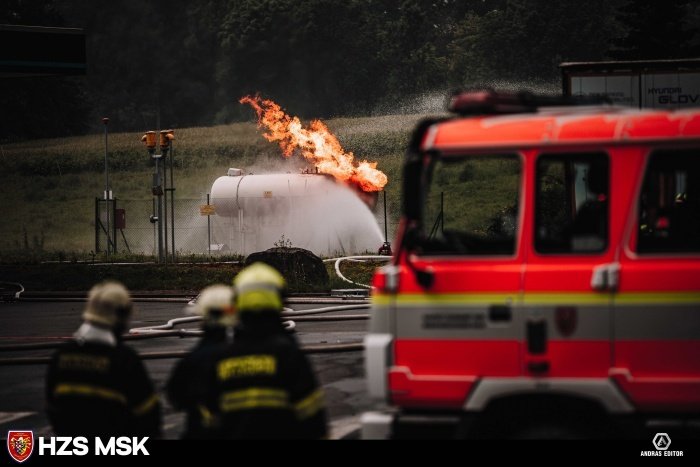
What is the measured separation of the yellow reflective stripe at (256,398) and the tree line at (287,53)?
219 feet

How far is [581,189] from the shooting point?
973cm

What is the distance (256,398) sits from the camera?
5.70m

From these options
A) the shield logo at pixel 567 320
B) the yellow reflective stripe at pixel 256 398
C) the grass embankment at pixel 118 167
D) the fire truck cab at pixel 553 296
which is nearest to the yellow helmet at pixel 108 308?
the yellow reflective stripe at pixel 256 398

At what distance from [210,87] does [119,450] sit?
98.9m

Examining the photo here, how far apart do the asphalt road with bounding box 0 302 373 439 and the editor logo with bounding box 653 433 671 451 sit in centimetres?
372

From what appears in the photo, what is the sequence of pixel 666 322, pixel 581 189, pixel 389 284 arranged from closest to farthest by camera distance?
pixel 666 322, pixel 389 284, pixel 581 189

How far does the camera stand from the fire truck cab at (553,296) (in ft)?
23.7

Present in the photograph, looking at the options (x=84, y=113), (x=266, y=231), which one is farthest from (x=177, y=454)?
(x=84, y=113)

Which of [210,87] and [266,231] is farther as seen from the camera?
[210,87]

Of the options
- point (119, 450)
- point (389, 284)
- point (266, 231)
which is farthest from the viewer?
point (266, 231)

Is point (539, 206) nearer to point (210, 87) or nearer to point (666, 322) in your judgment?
point (666, 322)

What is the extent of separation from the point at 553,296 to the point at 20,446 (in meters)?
4.31

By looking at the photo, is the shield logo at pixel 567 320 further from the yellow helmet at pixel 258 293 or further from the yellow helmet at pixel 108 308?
the yellow helmet at pixel 108 308

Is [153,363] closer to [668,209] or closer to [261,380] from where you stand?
[668,209]
